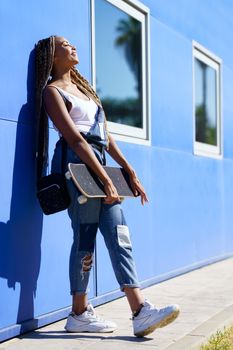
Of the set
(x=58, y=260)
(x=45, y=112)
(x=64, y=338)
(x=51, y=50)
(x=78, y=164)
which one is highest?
(x=51, y=50)

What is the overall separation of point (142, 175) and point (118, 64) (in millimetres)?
997

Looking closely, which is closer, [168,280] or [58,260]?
[58,260]

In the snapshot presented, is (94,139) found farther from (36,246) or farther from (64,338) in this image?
(64,338)

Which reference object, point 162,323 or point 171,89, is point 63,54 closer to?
point 162,323

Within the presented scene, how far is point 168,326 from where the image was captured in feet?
14.5

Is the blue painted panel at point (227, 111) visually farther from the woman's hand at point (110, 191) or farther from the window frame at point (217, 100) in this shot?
the woman's hand at point (110, 191)

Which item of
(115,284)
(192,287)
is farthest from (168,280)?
(115,284)

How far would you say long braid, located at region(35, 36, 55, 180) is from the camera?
4.21 meters

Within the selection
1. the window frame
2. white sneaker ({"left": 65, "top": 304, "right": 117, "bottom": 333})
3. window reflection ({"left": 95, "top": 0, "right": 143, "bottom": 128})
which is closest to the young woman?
white sneaker ({"left": 65, "top": 304, "right": 117, "bottom": 333})

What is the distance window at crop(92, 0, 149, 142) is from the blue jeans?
1.35m

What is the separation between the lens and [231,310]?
193 inches

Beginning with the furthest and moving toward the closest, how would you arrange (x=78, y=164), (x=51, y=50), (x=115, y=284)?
(x=115, y=284) < (x=51, y=50) < (x=78, y=164)

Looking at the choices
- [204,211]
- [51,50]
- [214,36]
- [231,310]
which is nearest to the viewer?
[51,50]

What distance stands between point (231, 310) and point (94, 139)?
1.77m
